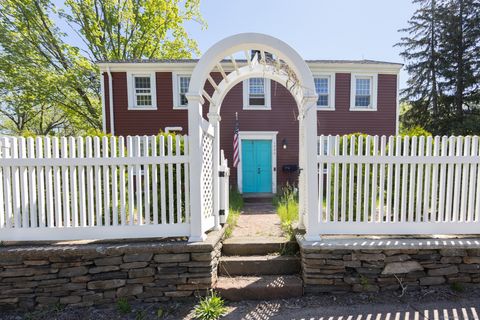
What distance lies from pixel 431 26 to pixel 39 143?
758 inches

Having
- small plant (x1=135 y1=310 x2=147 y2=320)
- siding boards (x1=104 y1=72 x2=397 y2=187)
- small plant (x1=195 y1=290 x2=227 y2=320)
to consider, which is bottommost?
small plant (x1=135 y1=310 x2=147 y2=320)

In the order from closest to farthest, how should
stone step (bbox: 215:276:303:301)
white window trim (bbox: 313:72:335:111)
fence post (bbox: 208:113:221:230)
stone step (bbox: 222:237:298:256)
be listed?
1. stone step (bbox: 215:276:303:301)
2. stone step (bbox: 222:237:298:256)
3. fence post (bbox: 208:113:221:230)
4. white window trim (bbox: 313:72:335:111)

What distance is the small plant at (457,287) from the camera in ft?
8.38

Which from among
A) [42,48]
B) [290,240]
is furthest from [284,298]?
[42,48]

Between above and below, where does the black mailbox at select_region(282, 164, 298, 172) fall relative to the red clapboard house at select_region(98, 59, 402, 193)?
below

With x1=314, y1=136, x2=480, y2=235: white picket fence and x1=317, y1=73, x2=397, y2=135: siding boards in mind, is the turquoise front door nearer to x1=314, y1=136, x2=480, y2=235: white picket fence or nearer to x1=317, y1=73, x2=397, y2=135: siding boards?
x1=317, y1=73, x2=397, y2=135: siding boards

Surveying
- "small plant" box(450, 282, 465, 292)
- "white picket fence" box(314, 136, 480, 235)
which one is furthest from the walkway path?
"small plant" box(450, 282, 465, 292)

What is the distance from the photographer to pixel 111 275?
8.17 ft

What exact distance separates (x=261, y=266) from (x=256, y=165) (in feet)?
19.5

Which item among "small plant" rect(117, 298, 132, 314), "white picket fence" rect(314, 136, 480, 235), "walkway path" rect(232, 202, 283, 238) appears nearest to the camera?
"small plant" rect(117, 298, 132, 314)

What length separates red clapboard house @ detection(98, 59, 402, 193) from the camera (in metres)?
8.47

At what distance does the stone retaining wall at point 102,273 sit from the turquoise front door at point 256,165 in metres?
6.11

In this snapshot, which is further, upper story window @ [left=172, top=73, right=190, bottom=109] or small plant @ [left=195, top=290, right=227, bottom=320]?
upper story window @ [left=172, top=73, right=190, bottom=109]

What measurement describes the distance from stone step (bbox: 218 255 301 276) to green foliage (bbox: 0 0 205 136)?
13.1 meters
